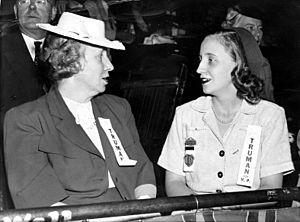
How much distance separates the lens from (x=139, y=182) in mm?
2285

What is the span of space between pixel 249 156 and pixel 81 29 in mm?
944

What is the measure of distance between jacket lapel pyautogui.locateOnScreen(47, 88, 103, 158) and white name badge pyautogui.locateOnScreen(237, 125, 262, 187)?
660 mm

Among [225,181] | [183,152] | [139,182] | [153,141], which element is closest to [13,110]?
[139,182]

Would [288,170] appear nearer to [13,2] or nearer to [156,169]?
[156,169]

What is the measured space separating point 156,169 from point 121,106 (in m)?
0.90

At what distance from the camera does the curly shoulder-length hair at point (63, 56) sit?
221 cm

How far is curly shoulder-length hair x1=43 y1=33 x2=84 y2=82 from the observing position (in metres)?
2.21

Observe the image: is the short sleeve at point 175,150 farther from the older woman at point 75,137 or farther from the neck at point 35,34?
the neck at point 35,34

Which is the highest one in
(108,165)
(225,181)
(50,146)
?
(50,146)

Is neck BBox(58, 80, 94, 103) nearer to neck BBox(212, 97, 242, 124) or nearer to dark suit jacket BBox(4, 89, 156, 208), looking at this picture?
dark suit jacket BBox(4, 89, 156, 208)

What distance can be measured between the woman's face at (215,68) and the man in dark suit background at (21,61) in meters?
0.76

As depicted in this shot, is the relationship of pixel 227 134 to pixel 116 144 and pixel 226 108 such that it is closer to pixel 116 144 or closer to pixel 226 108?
pixel 226 108

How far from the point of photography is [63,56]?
222cm

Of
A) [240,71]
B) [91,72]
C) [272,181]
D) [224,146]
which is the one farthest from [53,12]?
[272,181]
